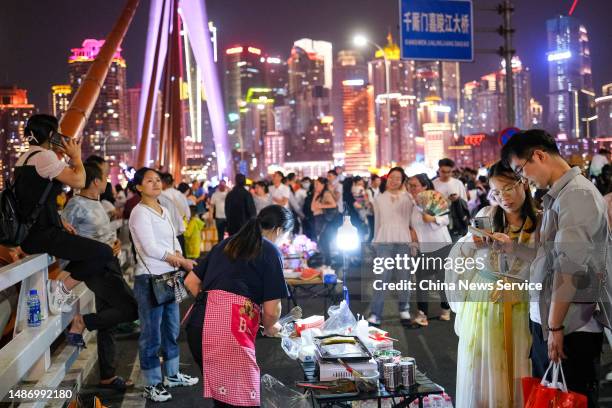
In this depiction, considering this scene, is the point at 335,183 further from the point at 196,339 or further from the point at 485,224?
the point at 196,339

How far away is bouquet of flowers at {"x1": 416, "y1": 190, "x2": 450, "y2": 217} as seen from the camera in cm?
712

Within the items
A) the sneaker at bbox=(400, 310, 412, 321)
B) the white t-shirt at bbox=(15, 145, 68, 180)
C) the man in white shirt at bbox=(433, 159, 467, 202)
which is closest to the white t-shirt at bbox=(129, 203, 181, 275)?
the white t-shirt at bbox=(15, 145, 68, 180)

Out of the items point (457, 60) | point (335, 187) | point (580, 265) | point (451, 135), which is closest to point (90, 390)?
point (580, 265)

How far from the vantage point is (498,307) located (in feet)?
12.5

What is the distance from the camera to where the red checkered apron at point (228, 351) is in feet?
10.7

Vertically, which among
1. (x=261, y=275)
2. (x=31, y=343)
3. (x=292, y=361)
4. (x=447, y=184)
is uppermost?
(x=447, y=184)

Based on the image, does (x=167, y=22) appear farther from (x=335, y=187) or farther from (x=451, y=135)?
(x=451, y=135)

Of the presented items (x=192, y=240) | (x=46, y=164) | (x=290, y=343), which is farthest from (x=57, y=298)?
(x=192, y=240)

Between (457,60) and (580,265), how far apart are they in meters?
13.2

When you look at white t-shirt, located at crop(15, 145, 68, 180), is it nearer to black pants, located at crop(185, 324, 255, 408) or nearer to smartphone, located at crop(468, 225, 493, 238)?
black pants, located at crop(185, 324, 255, 408)

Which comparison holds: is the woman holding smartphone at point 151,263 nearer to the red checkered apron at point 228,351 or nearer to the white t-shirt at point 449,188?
the red checkered apron at point 228,351

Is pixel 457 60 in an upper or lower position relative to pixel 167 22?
lower

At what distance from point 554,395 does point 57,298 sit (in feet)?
12.2

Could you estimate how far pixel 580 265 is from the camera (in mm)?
2861
